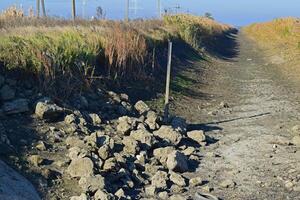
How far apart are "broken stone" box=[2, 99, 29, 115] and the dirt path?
7.57ft

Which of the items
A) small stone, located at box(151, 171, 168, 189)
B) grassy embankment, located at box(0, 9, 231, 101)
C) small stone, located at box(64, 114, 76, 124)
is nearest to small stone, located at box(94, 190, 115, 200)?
small stone, located at box(151, 171, 168, 189)

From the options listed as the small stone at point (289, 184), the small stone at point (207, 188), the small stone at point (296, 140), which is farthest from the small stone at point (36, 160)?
the small stone at point (296, 140)

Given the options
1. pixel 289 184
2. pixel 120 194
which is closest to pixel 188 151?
pixel 289 184

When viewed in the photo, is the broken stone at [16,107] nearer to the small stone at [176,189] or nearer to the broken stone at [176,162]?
the broken stone at [176,162]

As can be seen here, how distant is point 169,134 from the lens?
6832mm

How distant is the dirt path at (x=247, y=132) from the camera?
5.69m

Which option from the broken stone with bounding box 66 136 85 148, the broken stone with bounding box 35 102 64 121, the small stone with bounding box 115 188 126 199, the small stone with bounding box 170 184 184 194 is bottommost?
the small stone with bounding box 170 184 184 194

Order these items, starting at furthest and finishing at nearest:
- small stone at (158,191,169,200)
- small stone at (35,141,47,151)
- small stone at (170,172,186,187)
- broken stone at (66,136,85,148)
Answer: broken stone at (66,136,85,148), small stone at (35,141,47,151), small stone at (170,172,186,187), small stone at (158,191,169,200)

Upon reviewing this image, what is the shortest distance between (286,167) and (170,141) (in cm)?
148

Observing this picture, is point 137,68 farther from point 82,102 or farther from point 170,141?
point 170,141

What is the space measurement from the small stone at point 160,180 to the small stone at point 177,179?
8cm

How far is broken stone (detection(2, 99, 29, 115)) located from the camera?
20.9 ft

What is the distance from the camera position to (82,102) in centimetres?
743

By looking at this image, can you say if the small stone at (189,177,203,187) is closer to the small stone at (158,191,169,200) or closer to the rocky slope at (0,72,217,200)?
the rocky slope at (0,72,217,200)
